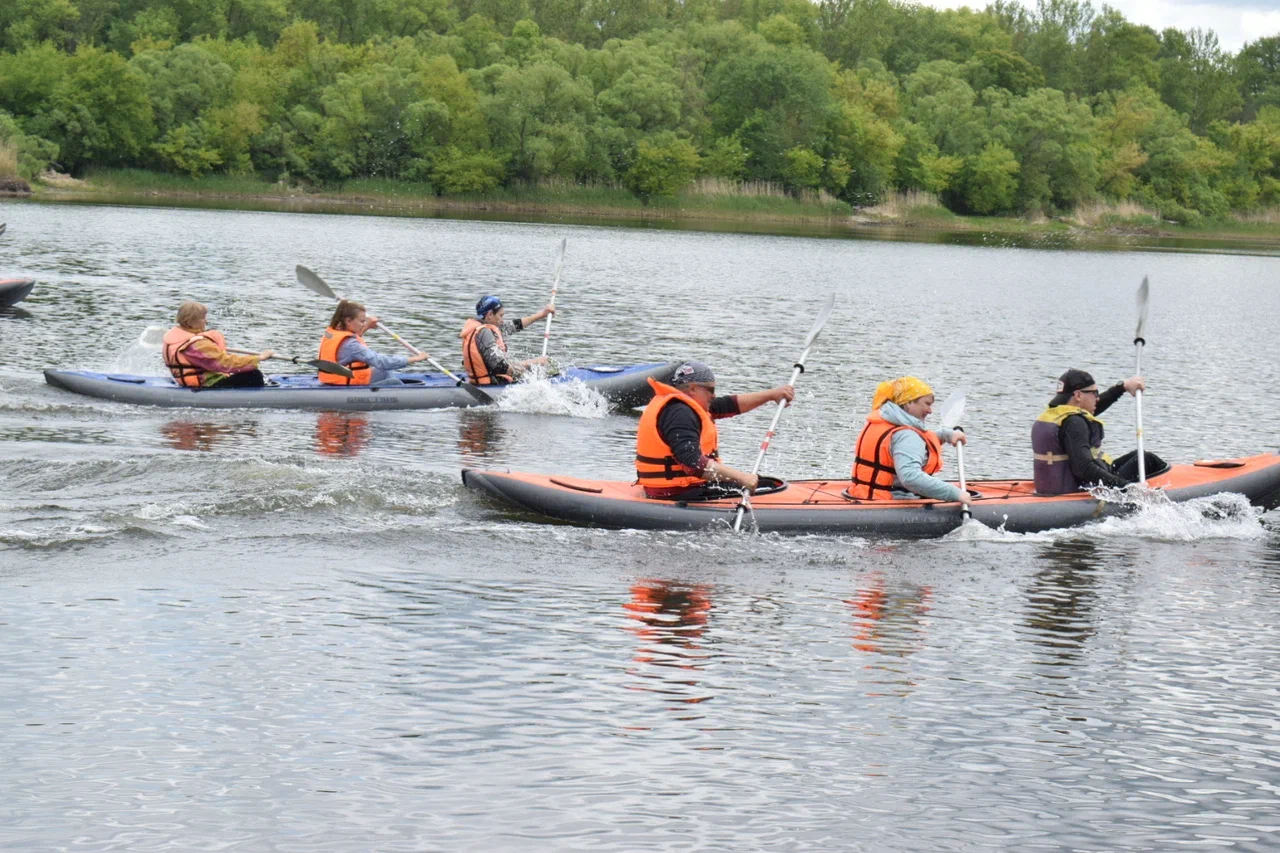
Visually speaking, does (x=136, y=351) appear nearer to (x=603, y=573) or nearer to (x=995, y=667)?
(x=603, y=573)

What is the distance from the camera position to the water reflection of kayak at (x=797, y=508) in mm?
12148

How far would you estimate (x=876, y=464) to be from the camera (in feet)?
41.1

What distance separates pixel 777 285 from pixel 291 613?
32399 mm

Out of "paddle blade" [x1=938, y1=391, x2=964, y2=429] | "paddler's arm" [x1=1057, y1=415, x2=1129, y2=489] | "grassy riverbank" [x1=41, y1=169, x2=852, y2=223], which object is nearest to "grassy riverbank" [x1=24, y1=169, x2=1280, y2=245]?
"grassy riverbank" [x1=41, y1=169, x2=852, y2=223]

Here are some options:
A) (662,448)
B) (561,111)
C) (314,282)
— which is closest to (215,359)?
(314,282)

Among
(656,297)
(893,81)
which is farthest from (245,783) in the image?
(893,81)

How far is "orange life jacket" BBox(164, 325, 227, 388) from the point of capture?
1722 centimetres

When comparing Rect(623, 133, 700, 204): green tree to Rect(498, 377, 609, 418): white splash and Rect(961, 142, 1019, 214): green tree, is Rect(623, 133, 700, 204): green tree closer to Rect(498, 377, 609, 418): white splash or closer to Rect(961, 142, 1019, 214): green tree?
Rect(961, 142, 1019, 214): green tree

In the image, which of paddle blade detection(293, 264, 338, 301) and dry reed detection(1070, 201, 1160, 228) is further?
dry reed detection(1070, 201, 1160, 228)

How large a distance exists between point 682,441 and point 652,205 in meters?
70.4

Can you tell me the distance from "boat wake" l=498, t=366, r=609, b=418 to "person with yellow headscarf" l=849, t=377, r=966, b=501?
258 inches

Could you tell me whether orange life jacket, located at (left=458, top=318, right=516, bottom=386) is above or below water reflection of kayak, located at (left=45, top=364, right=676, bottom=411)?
above

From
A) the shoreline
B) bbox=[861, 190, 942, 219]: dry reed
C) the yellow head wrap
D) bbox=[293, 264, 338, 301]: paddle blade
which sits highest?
bbox=[861, 190, 942, 219]: dry reed

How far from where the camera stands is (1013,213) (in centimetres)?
9162
